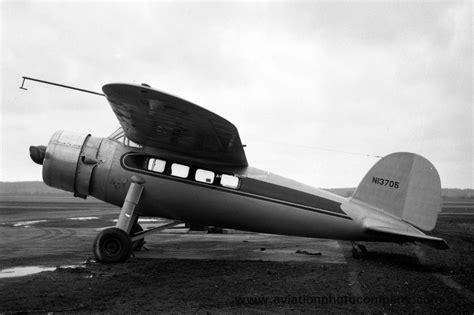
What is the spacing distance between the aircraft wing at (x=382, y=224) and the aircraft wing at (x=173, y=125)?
268 centimetres

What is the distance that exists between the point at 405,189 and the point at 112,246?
6.30m

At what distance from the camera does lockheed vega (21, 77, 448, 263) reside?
25.8ft

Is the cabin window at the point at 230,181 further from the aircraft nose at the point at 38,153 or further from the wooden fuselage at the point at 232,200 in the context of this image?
the aircraft nose at the point at 38,153

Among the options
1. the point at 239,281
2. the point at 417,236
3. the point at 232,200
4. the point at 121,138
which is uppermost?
the point at 121,138

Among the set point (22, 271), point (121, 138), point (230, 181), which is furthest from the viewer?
point (121, 138)

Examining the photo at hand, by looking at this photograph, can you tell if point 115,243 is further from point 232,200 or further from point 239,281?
point 239,281

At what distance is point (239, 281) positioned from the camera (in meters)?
6.04

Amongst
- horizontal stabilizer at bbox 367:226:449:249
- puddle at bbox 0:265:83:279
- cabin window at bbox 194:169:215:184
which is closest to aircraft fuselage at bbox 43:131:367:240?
cabin window at bbox 194:169:215:184

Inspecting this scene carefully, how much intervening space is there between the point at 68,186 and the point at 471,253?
399 inches

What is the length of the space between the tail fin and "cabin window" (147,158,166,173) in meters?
4.41

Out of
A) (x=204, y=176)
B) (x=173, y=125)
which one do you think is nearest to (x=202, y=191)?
(x=204, y=176)

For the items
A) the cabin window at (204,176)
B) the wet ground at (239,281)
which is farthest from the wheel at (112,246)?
the cabin window at (204,176)

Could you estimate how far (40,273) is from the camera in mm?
6352

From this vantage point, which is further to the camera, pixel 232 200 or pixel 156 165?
pixel 156 165
